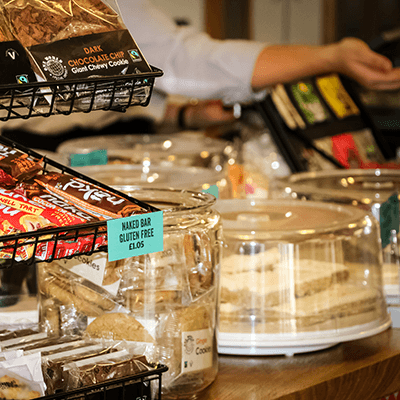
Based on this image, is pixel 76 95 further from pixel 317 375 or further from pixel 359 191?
pixel 359 191

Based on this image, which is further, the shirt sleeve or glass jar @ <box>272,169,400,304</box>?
the shirt sleeve

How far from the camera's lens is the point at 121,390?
735 mm

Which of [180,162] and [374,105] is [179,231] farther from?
[374,105]

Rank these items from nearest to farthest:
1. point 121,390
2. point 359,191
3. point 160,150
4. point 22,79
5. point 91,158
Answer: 1. point 22,79
2. point 121,390
3. point 91,158
4. point 359,191
5. point 160,150

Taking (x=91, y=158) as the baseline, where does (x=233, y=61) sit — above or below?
above

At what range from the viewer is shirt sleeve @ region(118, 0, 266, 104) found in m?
2.01

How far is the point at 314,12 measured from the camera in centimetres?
627

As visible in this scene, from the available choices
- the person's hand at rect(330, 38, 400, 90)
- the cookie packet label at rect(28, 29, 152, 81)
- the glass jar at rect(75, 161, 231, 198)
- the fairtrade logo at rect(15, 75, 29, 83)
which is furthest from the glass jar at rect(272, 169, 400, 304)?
the fairtrade logo at rect(15, 75, 29, 83)

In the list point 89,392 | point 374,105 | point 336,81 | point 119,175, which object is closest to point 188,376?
point 89,392

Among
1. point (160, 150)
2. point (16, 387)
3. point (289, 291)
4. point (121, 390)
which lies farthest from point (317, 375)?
point (160, 150)

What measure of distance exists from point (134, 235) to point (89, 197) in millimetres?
77

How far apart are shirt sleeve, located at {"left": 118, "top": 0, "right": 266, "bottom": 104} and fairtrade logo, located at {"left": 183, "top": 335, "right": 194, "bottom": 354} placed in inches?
48.9

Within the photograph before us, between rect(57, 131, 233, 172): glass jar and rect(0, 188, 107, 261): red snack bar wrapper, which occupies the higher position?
rect(57, 131, 233, 172): glass jar

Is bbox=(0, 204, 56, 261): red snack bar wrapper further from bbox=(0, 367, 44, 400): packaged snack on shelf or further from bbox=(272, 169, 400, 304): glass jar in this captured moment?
bbox=(272, 169, 400, 304): glass jar
